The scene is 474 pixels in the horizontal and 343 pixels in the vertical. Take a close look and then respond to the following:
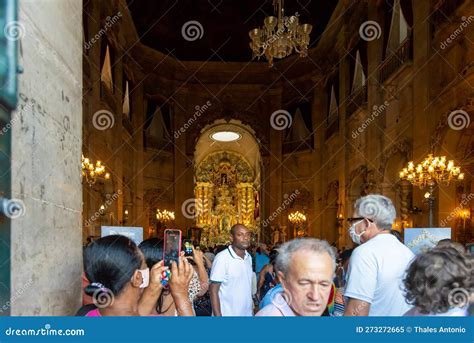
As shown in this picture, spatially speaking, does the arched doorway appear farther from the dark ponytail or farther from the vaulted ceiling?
the dark ponytail

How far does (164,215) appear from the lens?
21.9 meters

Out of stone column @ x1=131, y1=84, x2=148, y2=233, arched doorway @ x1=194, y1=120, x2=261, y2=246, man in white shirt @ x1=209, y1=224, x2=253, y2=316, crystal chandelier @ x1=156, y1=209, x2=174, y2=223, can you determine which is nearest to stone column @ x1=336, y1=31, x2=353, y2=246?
crystal chandelier @ x1=156, y1=209, x2=174, y2=223

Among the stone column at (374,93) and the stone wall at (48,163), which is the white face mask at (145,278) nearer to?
the stone wall at (48,163)

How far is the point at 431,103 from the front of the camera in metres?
10.7

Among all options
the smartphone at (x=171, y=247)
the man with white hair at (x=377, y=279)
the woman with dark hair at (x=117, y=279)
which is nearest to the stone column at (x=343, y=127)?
the man with white hair at (x=377, y=279)

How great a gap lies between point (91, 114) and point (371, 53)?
353 inches

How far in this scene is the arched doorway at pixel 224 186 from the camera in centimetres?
3306

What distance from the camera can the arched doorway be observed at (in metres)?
33.1

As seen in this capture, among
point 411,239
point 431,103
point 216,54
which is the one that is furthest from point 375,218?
point 216,54

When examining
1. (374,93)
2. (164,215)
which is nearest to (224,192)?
(164,215)

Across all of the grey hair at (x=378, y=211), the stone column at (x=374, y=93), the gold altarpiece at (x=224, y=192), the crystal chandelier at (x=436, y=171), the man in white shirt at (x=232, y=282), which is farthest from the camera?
the gold altarpiece at (x=224, y=192)

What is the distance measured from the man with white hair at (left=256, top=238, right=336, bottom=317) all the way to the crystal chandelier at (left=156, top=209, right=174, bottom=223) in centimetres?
2011

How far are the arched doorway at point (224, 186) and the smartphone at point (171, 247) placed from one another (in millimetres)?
30078

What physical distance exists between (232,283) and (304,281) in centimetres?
242
